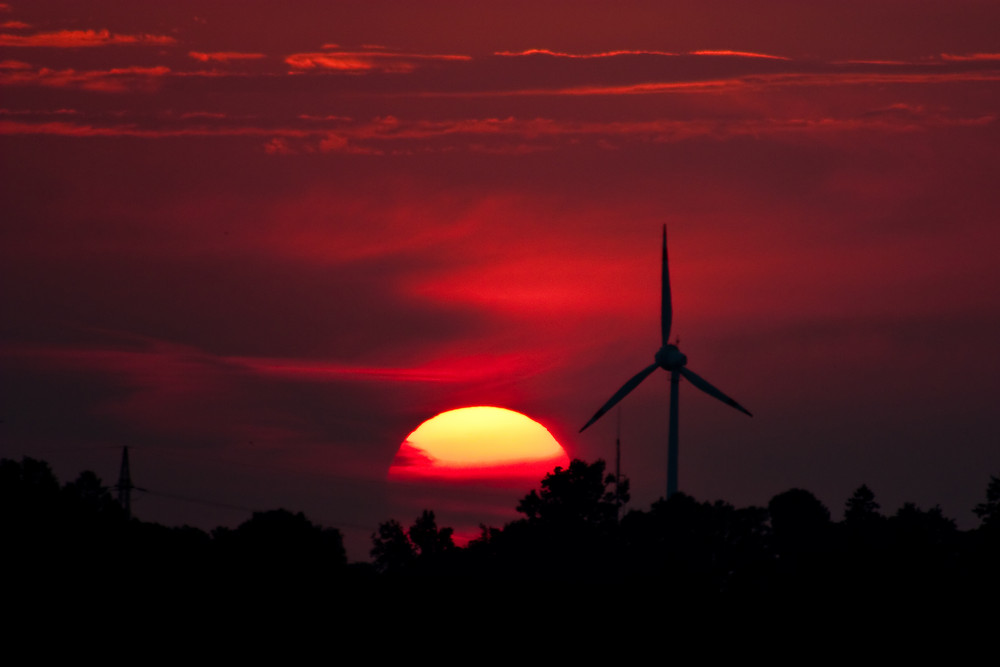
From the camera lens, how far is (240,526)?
649 feet

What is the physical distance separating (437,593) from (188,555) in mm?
26004

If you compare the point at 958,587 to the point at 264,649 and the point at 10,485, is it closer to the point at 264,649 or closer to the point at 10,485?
the point at 264,649

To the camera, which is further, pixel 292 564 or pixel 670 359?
pixel 670 359

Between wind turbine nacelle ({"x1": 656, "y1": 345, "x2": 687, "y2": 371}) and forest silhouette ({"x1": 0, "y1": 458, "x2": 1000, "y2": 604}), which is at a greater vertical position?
wind turbine nacelle ({"x1": 656, "y1": 345, "x2": 687, "y2": 371})

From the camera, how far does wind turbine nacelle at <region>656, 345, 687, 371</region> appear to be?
18925 centimetres

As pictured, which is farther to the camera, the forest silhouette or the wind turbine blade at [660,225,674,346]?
the wind turbine blade at [660,225,674,346]

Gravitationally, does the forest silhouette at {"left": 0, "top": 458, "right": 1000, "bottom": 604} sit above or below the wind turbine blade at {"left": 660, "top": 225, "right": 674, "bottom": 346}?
below

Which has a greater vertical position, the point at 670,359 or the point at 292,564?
the point at 670,359

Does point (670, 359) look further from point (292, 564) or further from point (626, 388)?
point (292, 564)

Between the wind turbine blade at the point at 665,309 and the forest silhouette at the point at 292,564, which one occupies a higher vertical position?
the wind turbine blade at the point at 665,309

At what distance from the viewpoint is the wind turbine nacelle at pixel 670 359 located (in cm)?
18925

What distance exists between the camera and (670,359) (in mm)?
189500

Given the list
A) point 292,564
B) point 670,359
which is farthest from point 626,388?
point 292,564

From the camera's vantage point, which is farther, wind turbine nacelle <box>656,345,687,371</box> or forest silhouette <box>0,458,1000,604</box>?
wind turbine nacelle <box>656,345,687,371</box>
